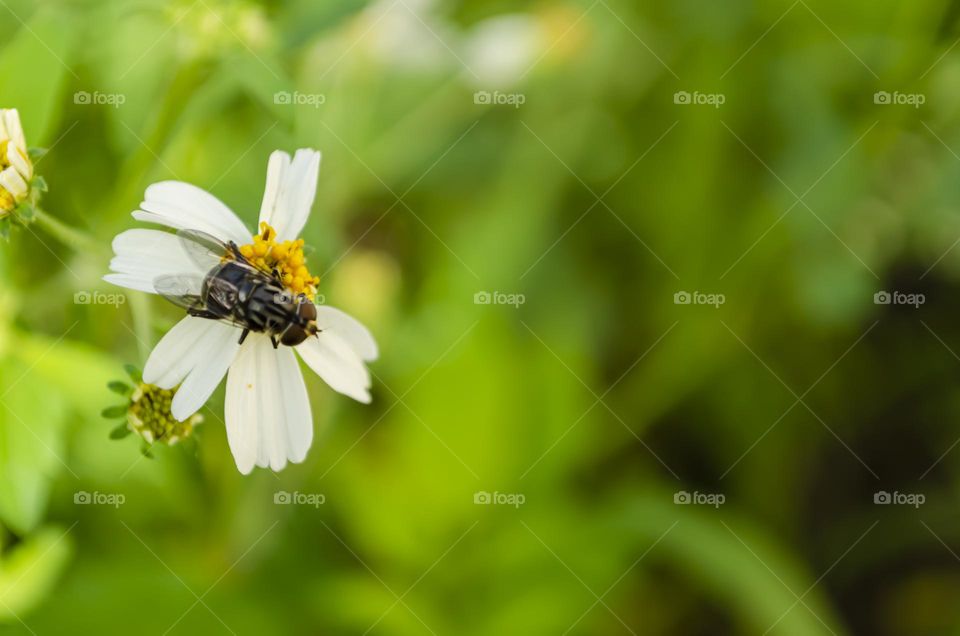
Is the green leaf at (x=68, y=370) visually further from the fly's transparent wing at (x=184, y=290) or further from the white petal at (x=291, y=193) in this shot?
the white petal at (x=291, y=193)

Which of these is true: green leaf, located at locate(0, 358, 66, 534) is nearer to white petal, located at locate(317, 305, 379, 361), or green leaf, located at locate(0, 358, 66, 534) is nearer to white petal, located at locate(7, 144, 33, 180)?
white petal, located at locate(7, 144, 33, 180)

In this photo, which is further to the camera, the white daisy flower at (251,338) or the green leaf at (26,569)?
the green leaf at (26,569)

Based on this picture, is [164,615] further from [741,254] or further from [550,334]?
[741,254]

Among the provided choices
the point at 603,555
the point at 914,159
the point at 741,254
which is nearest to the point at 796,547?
the point at 603,555

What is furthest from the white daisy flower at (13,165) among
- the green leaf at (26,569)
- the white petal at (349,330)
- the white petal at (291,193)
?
the green leaf at (26,569)

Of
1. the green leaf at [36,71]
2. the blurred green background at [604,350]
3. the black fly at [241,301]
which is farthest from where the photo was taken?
the blurred green background at [604,350]

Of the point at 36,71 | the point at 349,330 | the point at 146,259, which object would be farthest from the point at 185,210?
the point at 36,71
